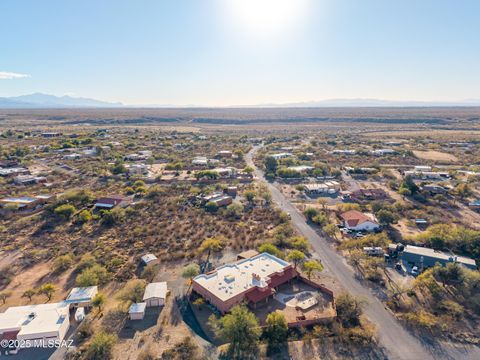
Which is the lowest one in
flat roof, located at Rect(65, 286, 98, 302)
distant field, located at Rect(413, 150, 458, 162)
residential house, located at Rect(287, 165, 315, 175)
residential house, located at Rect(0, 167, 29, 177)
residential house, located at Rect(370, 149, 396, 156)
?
distant field, located at Rect(413, 150, 458, 162)

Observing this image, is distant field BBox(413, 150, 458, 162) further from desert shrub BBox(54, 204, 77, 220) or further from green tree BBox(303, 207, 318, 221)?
desert shrub BBox(54, 204, 77, 220)

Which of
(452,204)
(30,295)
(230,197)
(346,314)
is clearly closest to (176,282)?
(30,295)

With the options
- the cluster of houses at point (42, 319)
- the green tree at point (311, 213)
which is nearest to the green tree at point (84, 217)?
the cluster of houses at point (42, 319)

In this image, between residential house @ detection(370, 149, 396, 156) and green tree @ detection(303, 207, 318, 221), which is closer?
green tree @ detection(303, 207, 318, 221)

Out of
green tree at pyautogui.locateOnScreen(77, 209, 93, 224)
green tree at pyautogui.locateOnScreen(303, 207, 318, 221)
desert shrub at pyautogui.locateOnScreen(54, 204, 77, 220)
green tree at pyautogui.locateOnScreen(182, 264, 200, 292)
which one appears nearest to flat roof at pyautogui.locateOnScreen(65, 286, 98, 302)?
green tree at pyautogui.locateOnScreen(182, 264, 200, 292)

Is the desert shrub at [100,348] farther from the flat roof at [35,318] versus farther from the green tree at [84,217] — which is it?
the green tree at [84,217]
